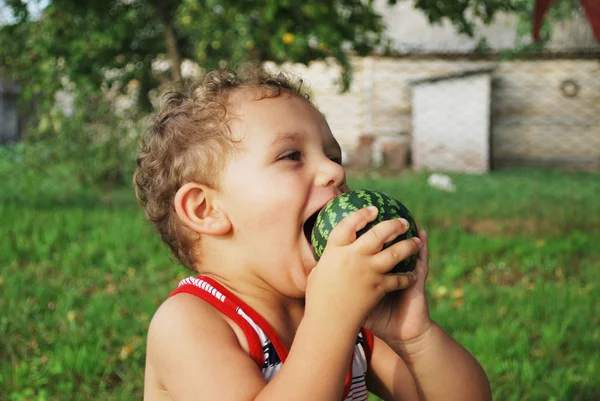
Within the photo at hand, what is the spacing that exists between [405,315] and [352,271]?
0.97ft

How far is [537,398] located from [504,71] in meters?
14.6

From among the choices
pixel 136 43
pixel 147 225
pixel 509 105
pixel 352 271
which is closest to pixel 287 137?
pixel 352 271

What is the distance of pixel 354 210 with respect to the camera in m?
1.59

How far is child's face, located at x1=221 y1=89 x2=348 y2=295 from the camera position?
1701 mm

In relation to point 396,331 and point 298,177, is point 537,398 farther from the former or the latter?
point 298,177

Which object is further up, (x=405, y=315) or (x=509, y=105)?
(x=405, y=315)

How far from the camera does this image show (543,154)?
1634 centimetres

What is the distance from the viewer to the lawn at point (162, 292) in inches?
122

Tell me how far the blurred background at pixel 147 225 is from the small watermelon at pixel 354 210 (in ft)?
3.42

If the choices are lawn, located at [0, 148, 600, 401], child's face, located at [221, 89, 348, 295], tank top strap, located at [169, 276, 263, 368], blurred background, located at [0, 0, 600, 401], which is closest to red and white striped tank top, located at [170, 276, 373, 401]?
tank top strap, located at [169, 276, 263, 368]

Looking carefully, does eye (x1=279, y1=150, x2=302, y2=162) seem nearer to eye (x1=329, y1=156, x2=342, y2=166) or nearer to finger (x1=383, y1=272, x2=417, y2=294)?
eye (x1=329, y1=156, x2=342, y2=166)

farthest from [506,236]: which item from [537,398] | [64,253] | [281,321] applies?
[281,321]

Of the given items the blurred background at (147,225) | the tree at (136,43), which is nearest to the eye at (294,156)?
the blurred background at (147,225)

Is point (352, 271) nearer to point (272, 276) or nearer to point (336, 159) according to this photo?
point (272, 276)
